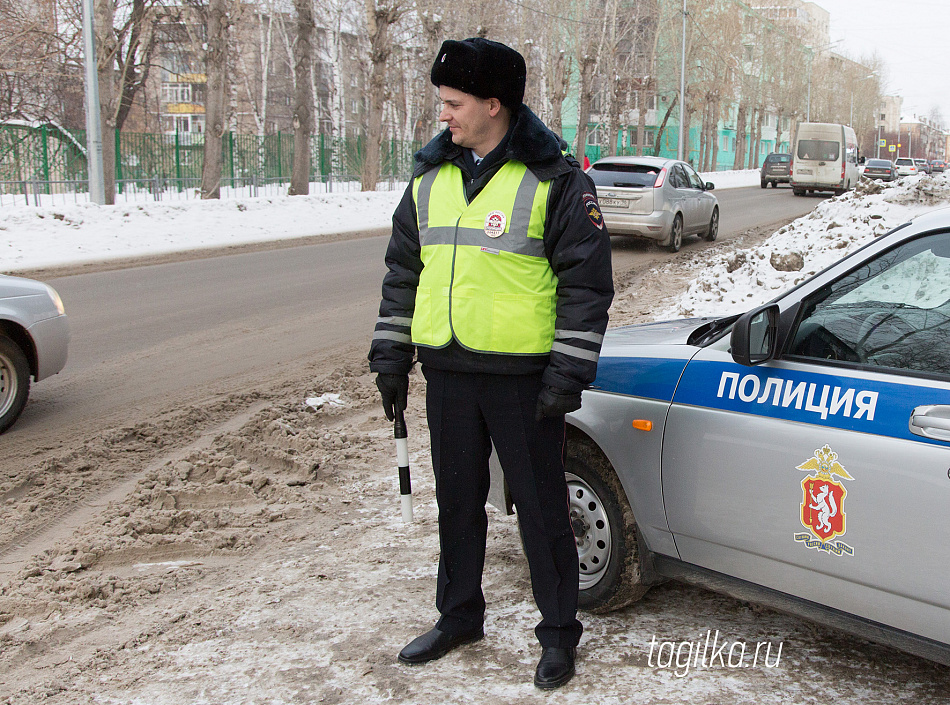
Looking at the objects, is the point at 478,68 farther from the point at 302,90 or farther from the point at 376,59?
the point at 376,59

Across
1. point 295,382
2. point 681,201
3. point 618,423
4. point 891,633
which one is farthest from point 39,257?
point 891,633

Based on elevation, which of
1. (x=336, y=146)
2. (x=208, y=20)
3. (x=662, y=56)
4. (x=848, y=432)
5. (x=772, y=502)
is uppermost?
(x=662, y=56)

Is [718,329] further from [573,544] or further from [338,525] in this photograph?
[338,525]

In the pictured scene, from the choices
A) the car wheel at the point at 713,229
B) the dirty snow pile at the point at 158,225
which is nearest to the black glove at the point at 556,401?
the dirty snow pile at the point at 158,225

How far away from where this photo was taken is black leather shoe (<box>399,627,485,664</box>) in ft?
10.4

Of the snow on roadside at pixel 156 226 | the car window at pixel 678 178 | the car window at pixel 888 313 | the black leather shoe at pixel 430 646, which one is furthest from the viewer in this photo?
the car window at pixel 678 178

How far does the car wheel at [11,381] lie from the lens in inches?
236

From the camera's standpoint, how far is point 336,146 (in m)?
35.8

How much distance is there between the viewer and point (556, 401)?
2861 mm

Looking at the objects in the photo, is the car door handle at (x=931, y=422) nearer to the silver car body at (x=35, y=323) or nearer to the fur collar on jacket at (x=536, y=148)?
the fur collar on jacket at (x=536, y=148)

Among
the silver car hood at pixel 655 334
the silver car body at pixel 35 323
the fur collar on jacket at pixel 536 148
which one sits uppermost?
the fur collar on jacket at pixel 536 148

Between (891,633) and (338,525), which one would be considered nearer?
(891,633)

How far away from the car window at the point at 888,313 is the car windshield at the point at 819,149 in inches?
1484

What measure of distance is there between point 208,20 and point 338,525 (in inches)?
884
